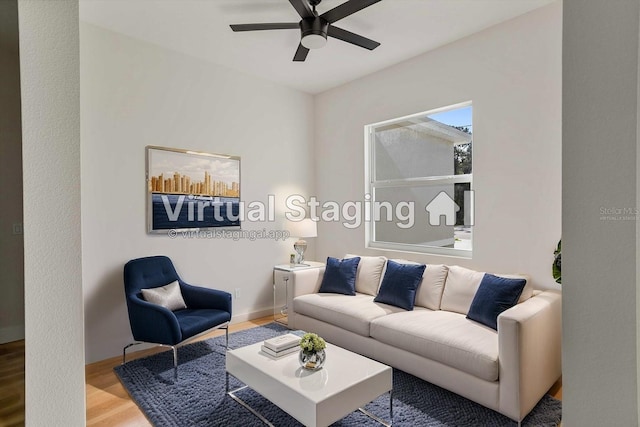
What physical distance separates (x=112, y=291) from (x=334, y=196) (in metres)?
2.73

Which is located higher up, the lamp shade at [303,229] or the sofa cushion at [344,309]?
the lamp shade at [303,229]

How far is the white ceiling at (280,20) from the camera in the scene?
2814 millimetres

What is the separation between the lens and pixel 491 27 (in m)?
3.17

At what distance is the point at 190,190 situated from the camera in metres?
3.74

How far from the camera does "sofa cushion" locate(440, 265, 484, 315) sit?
3006mm

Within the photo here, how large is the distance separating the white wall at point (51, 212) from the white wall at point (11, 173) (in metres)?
0.02

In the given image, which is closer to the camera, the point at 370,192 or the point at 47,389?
the point at 47,389

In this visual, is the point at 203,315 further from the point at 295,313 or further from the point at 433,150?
the point at 433,150

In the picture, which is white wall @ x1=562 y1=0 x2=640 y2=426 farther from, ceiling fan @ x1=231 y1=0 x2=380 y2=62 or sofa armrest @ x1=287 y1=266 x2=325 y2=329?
sofa armrest @ x1=287 y1=266 x2=325 y2=329

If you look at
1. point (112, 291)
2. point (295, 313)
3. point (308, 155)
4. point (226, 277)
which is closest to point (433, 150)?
point (308, 155)

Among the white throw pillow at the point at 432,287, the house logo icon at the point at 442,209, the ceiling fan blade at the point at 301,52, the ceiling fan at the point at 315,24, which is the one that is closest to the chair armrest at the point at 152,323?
the white throw pillow at the point at 432,287

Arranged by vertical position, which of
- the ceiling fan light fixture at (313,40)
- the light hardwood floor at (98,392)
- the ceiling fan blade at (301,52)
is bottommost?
the light hardwood floor at (98,392)

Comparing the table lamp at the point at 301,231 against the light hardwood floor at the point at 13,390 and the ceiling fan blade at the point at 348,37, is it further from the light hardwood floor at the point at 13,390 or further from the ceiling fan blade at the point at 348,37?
the light hardwood floor at the point at 13,390

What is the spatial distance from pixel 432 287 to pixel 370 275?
726 mm
